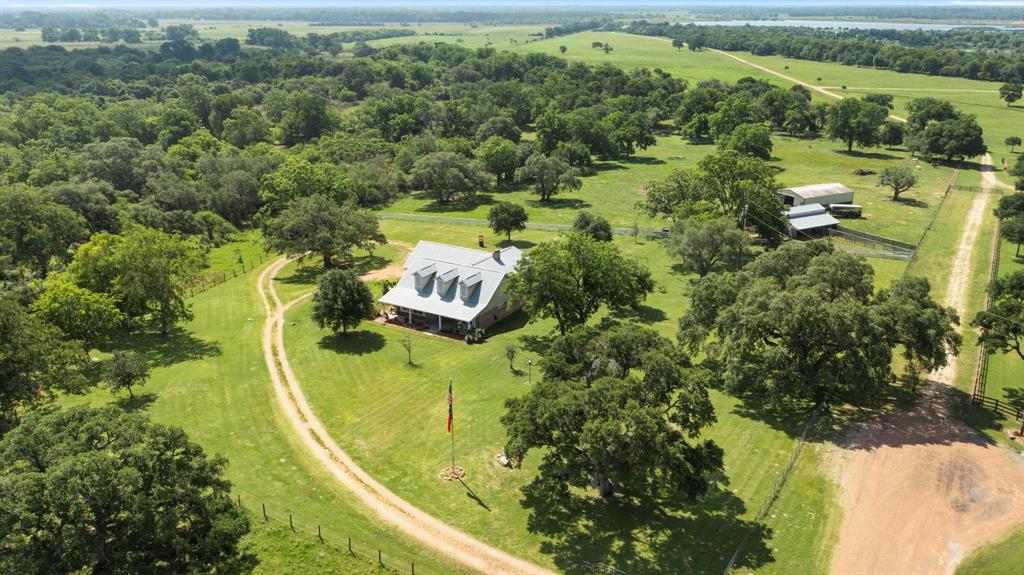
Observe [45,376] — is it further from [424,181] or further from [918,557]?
[424,181]

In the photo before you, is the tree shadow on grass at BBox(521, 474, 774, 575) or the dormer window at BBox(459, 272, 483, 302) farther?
the dormer window at BBox(459, 272, 483, 302)

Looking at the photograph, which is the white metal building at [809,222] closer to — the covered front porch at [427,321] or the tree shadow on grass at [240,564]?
the covered front porch at [427,321]

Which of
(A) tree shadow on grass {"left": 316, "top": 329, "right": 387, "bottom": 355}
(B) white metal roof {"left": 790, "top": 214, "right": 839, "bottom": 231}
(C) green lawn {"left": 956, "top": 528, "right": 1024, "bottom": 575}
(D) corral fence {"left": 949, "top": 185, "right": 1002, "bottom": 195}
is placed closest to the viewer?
(C) green lawn {"left": 956, "top": 528, "right": 1024, "bottom": 575}

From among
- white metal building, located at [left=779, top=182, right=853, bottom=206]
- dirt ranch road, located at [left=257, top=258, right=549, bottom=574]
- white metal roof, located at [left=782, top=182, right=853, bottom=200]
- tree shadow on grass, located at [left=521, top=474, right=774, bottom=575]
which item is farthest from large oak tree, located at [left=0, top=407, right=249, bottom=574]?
white metal roof, located at [left=782, top=182, right=853, bottom=200]

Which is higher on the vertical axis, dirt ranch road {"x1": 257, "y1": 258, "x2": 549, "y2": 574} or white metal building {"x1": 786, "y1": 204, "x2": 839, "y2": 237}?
white metal building {"x1": 786, "y1": 204, "x2": 839, "y2": 237}

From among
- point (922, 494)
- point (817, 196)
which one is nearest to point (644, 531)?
point (922, 494)

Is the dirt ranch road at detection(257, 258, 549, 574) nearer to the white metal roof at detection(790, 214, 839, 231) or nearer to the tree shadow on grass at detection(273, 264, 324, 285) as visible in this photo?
the tree shadow on grass at detection(273, 264, 324, 285)

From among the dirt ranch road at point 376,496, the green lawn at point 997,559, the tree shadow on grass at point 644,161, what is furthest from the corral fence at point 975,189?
the dirt ranch road at point 376,496
